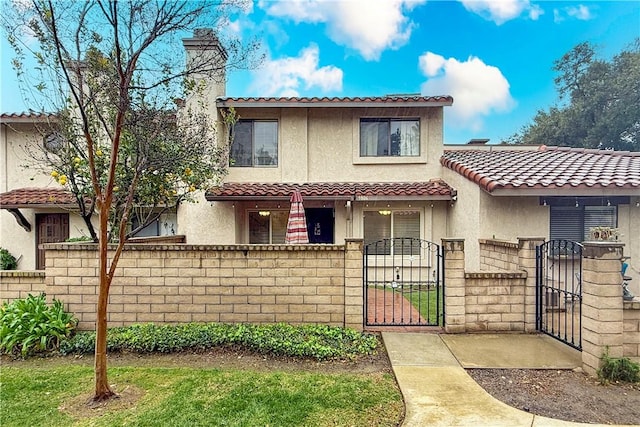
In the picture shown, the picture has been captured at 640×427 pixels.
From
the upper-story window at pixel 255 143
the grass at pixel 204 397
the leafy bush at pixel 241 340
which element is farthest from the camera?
the upper-story window at pixel 255 143

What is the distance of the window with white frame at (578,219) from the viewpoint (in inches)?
368

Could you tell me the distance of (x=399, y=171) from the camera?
12422 mm

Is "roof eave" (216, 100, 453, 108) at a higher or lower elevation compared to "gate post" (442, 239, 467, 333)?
higher

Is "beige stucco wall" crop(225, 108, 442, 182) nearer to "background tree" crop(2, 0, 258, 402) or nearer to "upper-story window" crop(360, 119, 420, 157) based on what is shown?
"upper-story window" crop(360, 119, 420, 157)

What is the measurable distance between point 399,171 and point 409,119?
1.87 metres

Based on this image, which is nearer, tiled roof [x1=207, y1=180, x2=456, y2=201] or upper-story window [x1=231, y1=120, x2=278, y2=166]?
tiled roof [x1=207, y1=180, x2=456, y2=201]

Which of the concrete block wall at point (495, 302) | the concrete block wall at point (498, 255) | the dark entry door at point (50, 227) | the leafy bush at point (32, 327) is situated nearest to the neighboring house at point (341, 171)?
the dark entry door at point (50, 227)

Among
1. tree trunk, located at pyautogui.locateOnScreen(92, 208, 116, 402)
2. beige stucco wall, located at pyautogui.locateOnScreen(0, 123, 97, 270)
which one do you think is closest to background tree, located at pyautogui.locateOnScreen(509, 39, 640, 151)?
tree trunk, located at pyautogui.locateOnScreen(92, 208, 116, 402)

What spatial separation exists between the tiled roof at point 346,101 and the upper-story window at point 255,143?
0.83 m

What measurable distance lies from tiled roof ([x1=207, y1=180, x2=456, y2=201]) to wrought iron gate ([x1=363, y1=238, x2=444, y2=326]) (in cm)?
157

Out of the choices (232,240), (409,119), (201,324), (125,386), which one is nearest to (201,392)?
(125,386)

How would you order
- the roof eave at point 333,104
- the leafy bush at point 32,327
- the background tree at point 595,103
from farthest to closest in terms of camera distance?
1. the background tree at point 595,103
2. the roof eave at point 333,104
3. the leafy bush at point 32,327

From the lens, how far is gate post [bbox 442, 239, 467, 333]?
6426mm

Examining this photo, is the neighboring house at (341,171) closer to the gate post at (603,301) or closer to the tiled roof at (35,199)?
the tiled roof at (35,199)
